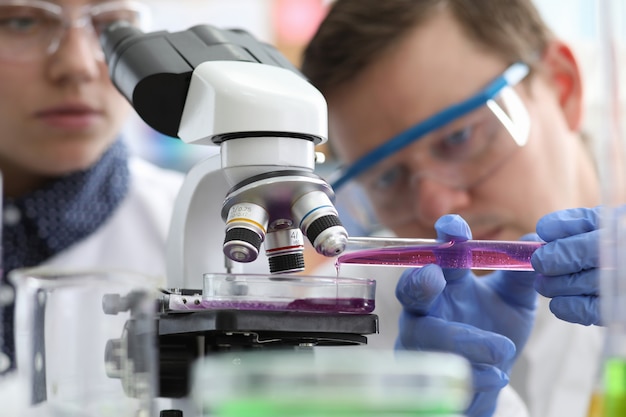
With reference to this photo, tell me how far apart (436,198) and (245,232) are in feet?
2.72

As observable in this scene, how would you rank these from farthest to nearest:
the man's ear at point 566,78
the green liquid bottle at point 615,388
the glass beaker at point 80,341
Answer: the man's ear at point 566,78
the glass beaker at point 80,341
the green liquid bottle at point 615,388

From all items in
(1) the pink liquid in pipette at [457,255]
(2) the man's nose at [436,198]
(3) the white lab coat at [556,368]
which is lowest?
(3) the white lab coat at [556,368]

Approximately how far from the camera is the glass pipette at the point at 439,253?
104 centimetres

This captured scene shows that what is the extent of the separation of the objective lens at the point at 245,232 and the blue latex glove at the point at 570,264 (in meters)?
0.38

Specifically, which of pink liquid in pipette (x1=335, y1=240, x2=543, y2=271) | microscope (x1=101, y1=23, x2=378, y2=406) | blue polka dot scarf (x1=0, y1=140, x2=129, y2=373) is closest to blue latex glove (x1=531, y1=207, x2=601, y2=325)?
pink liquid in pipette (x1=335, y1=240, x2=543, y2=271)

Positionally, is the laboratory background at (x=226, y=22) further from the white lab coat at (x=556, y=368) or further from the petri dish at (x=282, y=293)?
the petri dish at (x=282, y=293)

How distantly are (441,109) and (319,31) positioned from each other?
364mm

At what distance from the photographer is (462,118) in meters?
1.59

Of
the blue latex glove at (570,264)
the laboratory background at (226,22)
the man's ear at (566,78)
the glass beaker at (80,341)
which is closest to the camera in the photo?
the glass beaker at (80,341)

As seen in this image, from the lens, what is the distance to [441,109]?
1.72m

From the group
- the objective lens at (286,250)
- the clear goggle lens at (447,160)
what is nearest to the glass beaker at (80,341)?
the objective lens at (286,250)

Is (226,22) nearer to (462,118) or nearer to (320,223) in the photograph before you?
(462,118)

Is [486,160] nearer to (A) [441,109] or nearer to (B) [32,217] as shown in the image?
(A) [441,109]

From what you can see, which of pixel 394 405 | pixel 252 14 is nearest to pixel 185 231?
pixel 394 405
